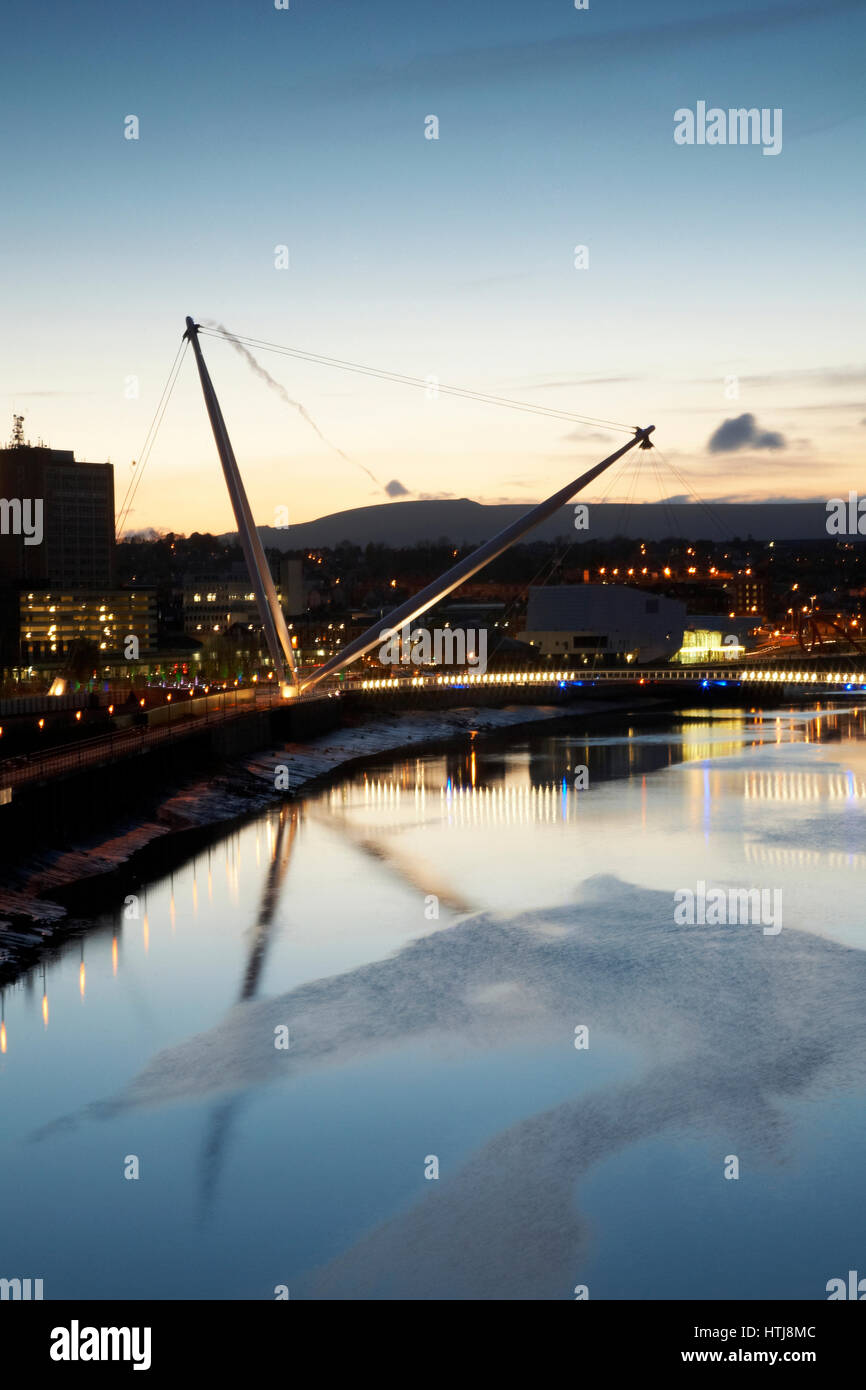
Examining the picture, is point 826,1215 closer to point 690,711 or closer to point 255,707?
point 255,707

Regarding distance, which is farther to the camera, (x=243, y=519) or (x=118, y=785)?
(x=243, y=519)

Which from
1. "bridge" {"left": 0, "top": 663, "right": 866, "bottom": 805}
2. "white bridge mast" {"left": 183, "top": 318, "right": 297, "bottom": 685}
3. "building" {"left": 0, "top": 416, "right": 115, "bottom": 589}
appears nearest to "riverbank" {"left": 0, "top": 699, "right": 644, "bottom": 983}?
"bridge" {"left": 0, "top": 663, "right": 866, "bottom": 805}

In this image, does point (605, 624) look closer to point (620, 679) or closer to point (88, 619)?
point (620, 679)

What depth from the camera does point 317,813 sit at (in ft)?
85.4

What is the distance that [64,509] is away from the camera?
11669cm

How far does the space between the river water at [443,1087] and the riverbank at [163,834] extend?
571mm

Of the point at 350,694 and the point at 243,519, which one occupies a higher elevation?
the point at 243,519

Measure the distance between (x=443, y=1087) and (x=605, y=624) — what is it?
67552 millimetres

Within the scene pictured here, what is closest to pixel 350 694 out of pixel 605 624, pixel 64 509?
pixel 605 624

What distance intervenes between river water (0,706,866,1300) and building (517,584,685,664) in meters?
57.0

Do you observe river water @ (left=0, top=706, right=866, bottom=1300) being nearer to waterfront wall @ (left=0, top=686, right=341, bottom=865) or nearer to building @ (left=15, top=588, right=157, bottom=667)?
waterfront wall @ (left=0, top=686, right=341, bottom=865)

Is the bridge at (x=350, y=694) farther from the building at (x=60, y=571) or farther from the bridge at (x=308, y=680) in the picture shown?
the building at (x=60, y=571)

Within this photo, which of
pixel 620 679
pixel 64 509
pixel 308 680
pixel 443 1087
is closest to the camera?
pixel 443 1087

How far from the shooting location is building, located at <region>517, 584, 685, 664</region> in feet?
250
